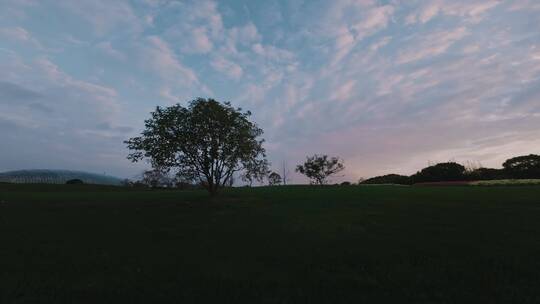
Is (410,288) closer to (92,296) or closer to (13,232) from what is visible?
(92,296)

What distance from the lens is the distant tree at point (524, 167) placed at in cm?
6638

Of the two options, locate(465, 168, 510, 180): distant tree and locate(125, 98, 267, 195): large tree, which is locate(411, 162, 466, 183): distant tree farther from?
locate(125, 98, 267, 195): large tree

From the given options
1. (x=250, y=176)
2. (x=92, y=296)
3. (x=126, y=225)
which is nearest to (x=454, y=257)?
(x=92, y=296)

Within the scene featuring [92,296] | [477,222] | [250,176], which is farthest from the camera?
[250,176]

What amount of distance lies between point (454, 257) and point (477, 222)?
8689mm

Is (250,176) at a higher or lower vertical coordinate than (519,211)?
higher

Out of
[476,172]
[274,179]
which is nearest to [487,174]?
[476,172]

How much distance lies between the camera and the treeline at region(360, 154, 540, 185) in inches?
2655

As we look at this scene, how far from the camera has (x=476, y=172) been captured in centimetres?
7356

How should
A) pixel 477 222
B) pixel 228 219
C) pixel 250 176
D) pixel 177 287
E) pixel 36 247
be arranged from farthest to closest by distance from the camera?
pixel 250 176
pixel 228 219
pixel 477 222
pixel 36 247
pixel 177 287

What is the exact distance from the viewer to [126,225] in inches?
704

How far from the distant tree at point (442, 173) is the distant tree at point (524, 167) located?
9.65 metres

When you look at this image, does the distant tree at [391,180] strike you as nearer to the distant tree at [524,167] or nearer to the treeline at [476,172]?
the treeline at [476,172]

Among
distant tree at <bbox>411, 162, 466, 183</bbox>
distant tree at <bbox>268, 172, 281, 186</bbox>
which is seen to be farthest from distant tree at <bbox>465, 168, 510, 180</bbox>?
distant tree at <bbox>268, 172, 281, 186</bbox>
